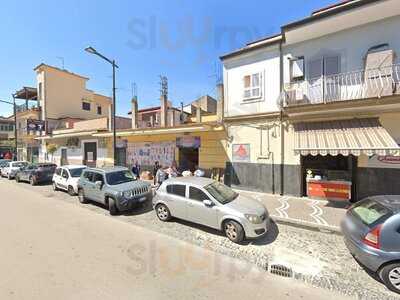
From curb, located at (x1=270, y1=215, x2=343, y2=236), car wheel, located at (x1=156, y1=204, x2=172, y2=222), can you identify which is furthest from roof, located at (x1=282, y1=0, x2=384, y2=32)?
car wheel, located at (x1=156, y1=204, x2=172, y2=222)

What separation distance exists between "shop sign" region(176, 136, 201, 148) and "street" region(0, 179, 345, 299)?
295 inches

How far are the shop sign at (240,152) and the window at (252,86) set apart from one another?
2.61m

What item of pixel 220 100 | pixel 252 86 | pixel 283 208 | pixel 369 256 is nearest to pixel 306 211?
pixel 283 208

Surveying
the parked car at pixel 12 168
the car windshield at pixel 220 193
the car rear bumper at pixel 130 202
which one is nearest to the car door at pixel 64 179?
the car rear bumper at pixel 130 202

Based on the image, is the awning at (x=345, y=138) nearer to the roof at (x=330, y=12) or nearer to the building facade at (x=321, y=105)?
the building facade at (x=321, y=105)

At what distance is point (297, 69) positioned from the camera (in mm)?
10883

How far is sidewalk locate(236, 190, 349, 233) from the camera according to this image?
301 inches

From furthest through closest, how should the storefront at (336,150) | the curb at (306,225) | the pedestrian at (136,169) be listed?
the pedestrian at (136,169)
the storefront at (336,150)
the curb at (306,225)

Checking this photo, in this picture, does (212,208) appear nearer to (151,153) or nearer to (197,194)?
(197,194)

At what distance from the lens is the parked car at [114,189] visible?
9062 millimetres

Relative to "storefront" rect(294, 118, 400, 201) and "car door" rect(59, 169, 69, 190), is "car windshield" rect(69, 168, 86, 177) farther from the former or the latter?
"storefront" rect(294, 118, 400, 201)

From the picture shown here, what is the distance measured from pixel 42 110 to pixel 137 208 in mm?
26414

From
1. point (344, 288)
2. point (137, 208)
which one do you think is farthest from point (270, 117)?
point (344, 288)

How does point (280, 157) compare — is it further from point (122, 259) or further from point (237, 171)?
point (122, 259)
